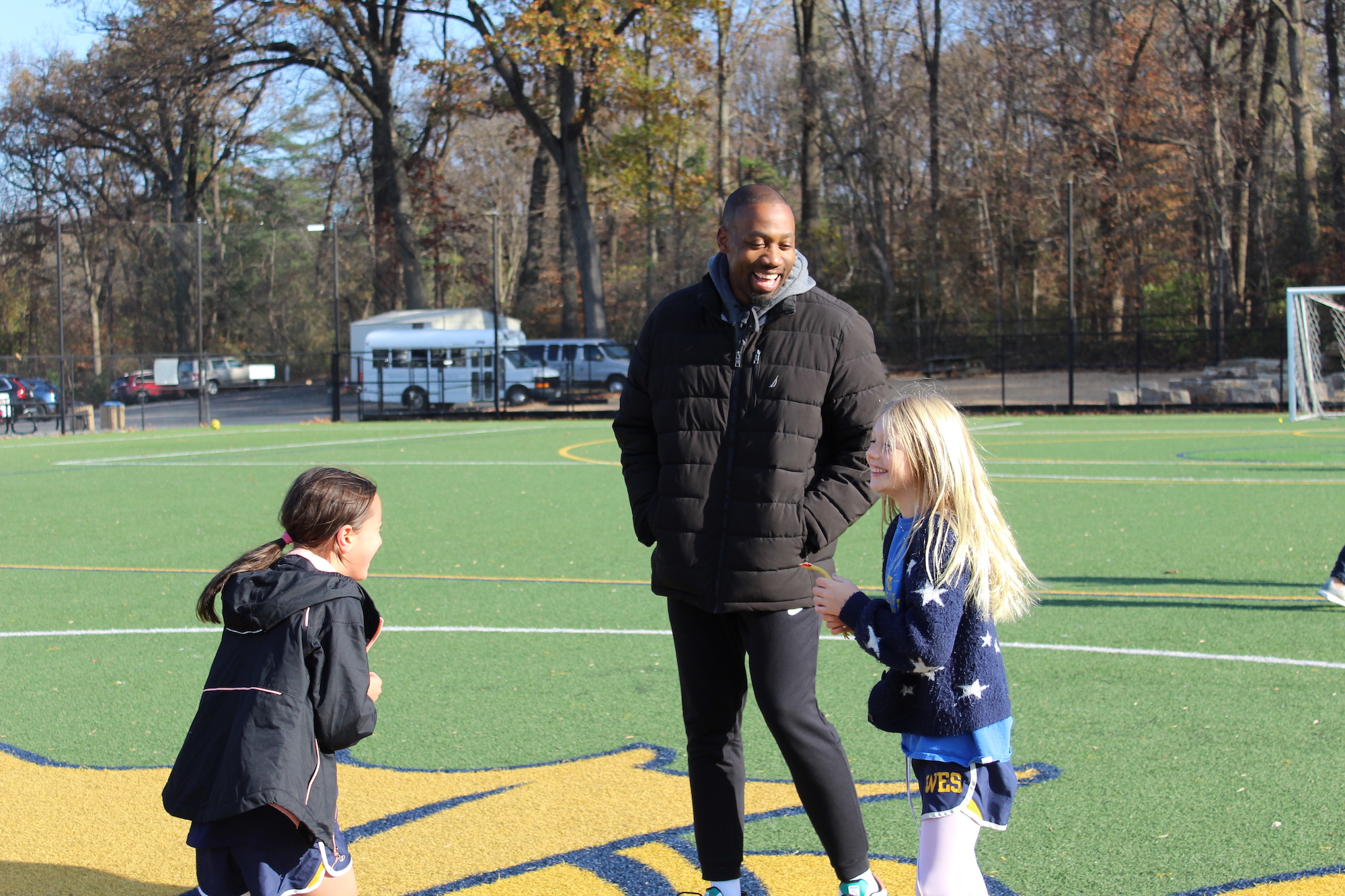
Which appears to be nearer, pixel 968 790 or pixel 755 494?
pixel 968 790

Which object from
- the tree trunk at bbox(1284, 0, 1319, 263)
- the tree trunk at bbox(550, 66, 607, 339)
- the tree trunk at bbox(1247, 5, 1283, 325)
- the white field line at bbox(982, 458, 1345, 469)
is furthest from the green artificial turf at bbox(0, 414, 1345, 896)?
the tree trunk at bbox(550, 66, 607, 339)

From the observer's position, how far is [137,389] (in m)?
37.8

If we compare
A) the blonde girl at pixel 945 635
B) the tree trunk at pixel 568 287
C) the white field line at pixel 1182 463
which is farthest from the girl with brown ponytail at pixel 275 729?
the tree trunk at pixel 568 287

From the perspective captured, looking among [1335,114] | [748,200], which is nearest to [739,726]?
[748,200]

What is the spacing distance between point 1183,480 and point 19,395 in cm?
2831

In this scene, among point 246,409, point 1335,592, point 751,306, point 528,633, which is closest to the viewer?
point 751,306

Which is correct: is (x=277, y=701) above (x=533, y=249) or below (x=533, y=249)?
below

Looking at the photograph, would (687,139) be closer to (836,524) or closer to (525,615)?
(525,615)

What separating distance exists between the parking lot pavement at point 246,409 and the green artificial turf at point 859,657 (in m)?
20.1

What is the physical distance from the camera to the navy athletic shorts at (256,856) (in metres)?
2.63

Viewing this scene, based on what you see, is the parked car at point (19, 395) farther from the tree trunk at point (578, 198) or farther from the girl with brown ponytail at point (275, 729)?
the girl with brown ponytail at point (275, 729)

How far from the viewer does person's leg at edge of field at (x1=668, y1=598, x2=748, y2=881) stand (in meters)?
3.26

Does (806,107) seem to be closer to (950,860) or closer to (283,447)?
(283,447)

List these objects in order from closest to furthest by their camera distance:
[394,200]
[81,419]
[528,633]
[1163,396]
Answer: [528,633], [81,419], [1163,396], [394,200]
